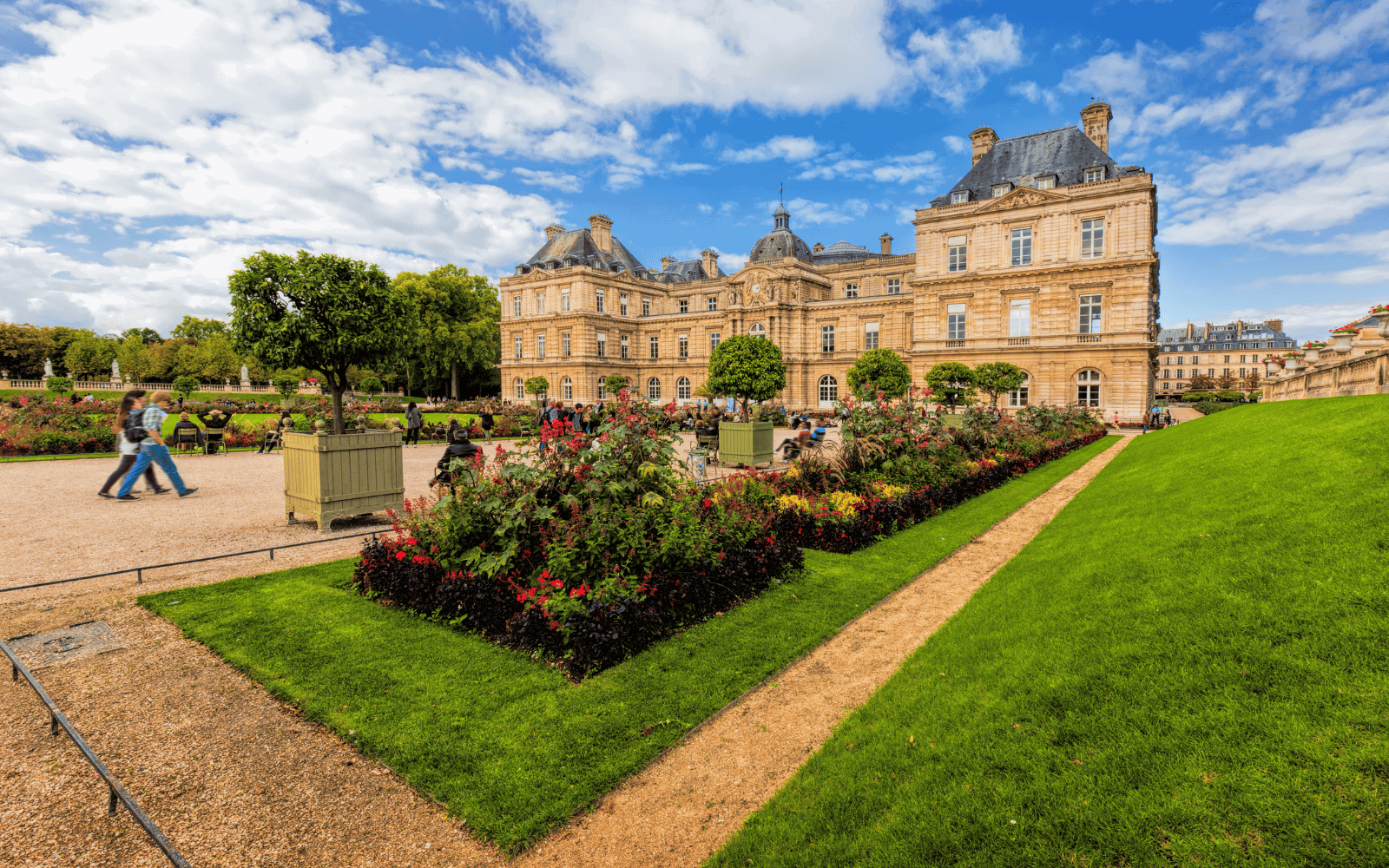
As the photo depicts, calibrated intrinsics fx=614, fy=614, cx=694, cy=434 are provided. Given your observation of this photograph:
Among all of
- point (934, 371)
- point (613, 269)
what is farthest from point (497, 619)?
point (613, 269)

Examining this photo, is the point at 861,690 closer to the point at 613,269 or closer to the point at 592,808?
the point at 592,808

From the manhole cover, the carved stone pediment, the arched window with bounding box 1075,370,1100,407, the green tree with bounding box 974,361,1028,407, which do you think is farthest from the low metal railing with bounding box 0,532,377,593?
the carved stone pediment

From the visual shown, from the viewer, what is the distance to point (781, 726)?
398 cm

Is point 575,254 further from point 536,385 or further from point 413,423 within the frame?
point 413,423

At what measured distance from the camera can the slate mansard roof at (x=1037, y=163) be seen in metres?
33.2

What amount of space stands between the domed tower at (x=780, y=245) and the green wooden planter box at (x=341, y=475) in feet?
145

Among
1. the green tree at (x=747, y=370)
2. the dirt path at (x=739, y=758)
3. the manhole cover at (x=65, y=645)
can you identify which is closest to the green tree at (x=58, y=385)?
the green tree at (x=747, y=370)

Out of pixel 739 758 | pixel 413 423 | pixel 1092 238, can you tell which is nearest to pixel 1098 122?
pixel 1092 238

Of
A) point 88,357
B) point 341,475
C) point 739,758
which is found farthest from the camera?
point 88,357

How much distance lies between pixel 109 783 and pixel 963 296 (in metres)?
39.0

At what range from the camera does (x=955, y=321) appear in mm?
36312

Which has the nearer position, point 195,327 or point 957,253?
point 957,253

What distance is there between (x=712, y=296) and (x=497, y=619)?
52632 mm

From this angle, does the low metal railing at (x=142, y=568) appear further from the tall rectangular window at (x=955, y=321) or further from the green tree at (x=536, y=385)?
the green tree at (x=536, y=385)
